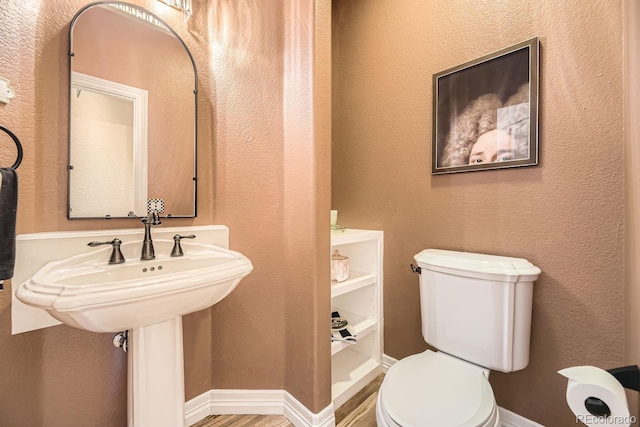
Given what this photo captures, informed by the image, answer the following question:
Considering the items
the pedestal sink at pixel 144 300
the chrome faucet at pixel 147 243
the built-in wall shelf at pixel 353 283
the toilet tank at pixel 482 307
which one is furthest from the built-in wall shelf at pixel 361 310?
the chrome faucet at pixel 147 243

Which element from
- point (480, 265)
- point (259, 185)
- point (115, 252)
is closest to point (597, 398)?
point (480, 265)

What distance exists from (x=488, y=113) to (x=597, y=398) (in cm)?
113

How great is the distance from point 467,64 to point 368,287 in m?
1.31

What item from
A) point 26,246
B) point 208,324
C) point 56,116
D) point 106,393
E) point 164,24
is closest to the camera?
point 26,246

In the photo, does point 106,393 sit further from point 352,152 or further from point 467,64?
point 467,64

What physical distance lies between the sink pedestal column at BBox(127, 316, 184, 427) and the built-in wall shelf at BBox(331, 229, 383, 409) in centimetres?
77

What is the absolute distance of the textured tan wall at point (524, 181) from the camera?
3.26 ft

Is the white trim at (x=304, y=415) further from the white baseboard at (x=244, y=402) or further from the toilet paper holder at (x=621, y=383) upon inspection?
the toilet paper holder at (x=621, y=383)

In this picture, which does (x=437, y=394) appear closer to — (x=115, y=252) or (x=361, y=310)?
(x=361, y=310)

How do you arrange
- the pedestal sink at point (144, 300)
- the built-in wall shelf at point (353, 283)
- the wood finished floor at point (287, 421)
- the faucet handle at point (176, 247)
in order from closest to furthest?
the pedestal sink at point (144, 300) < the faucet handle at point (176, 247) < the wood finished floor at point (287, 421) < the built-in wall shelf at point (353, 283)

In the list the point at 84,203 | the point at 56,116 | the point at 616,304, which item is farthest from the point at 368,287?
the point at 56,116

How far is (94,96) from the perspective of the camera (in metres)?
1.04

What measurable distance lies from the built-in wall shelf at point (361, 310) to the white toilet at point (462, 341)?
0.37 metres

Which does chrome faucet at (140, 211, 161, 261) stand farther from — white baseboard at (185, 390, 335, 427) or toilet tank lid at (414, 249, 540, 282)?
toilet tank lid at (414, 249, 540, 282)
